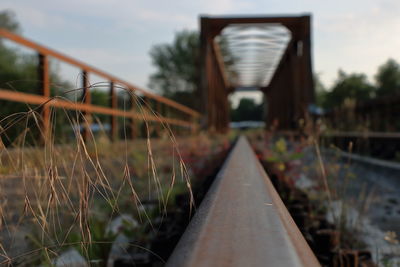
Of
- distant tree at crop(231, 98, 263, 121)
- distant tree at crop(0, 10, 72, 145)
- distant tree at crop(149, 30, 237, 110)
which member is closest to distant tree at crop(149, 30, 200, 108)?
distant tree at crop(149, 30, 237, 110)

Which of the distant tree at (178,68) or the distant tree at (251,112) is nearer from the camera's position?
the distant tree at (178,68)

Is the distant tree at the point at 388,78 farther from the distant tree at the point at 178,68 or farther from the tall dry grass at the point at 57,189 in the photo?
the tall dry grass at the point at 57,189

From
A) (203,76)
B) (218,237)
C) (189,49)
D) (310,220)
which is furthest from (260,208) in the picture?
(189,49)

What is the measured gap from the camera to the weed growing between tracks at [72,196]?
2.76 ft

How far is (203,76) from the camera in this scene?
13633mm

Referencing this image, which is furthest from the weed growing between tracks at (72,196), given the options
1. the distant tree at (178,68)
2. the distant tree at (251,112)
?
the distant tree at (251,112)

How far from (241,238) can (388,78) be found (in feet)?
198

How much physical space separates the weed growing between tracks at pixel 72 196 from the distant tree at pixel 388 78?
5621cm

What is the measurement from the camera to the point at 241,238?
728 mm

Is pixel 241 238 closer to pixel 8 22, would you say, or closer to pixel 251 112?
pixel 8 22

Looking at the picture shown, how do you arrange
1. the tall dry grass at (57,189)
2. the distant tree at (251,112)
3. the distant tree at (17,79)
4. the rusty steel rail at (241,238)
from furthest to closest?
the distant tree at (251,112) → the distant tree at (17,79) → the tall dry grass at (57,189) → the rusty steel rail at (241,238)

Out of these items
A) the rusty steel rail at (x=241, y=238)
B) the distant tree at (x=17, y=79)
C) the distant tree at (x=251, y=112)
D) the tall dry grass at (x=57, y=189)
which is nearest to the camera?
the rusty steel rail at (x=241, y=238)

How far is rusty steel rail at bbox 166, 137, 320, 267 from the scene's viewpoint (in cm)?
63

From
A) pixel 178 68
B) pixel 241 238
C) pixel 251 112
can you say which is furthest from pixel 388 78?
pixel 241 238
